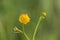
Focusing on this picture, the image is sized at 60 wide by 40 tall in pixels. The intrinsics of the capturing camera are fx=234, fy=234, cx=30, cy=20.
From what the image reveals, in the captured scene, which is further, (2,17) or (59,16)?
(59,16)

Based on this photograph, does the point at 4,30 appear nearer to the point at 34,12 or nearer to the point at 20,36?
the point at 20,36

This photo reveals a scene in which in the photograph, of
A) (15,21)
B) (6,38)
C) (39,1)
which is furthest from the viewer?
(39,1)

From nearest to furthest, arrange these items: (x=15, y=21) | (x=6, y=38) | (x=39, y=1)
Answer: (x=6, y=38) < (x=15, y=21) < (x=39, y=1)

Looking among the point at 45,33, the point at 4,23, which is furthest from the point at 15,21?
the point at 45,33

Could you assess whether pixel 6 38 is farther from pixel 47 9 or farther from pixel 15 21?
pixel 47 9

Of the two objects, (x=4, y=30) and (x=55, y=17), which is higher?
(x=4, y=30)

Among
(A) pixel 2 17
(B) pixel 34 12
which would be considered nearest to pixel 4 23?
(A) pixel 2 17
